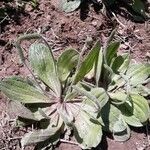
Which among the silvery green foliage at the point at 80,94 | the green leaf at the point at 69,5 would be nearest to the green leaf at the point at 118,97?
the silvery green foliage at the point at 80,94

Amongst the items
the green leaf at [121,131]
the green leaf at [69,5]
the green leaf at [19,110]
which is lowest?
the green leaf at [121,131]

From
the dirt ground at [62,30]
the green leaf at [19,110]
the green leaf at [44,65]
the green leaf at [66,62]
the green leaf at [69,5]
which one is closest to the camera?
the green leaf at [19,110]

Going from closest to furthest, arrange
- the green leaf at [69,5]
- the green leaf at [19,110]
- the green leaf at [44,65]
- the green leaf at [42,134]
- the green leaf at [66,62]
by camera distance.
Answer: the green leaf at [42,134] → the green leaf at [19,110] → the green leaf at [66,62] → the green leaf at [44,65] → the green leaf at [69,5]

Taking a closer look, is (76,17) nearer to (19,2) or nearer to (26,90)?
(19,2)

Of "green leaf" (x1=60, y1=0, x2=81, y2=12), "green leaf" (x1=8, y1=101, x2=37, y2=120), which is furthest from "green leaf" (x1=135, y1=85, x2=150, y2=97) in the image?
"green leaf" (x1=60, y1=0, x2=81, y2=12)

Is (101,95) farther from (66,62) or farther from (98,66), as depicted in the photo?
(66,62)

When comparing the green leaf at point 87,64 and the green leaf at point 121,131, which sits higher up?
the green leaf at point 87,64

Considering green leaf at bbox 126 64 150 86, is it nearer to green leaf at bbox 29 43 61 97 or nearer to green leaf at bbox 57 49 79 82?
green leaf at bbox 57 49 79 82

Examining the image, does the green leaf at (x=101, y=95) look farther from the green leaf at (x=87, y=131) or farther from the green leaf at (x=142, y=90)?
the green leaf at (x=142, y=90)
